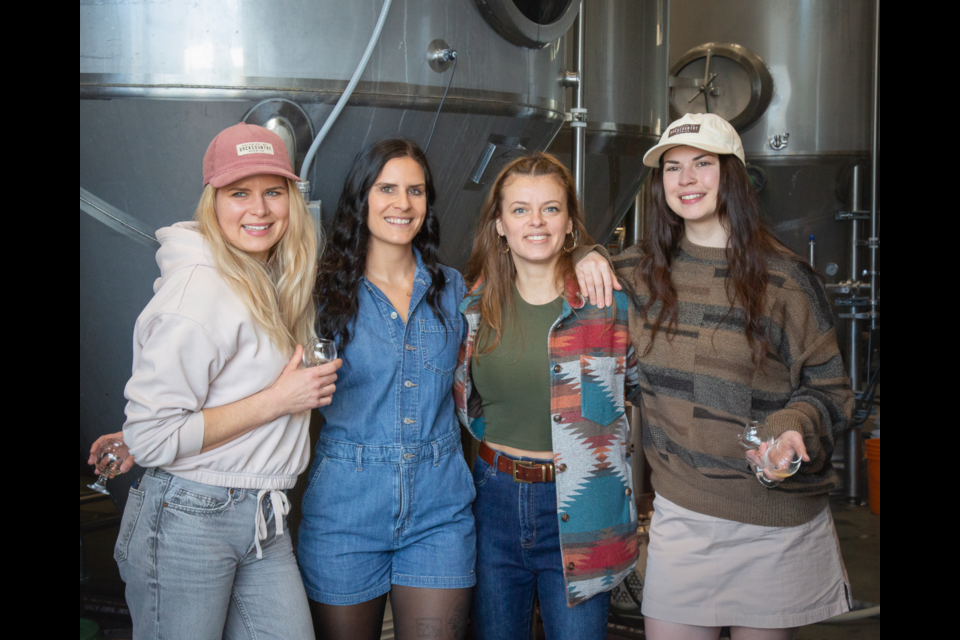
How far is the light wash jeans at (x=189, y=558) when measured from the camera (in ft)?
5.67

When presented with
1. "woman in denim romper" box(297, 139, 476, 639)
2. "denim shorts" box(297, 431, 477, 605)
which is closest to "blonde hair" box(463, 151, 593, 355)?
"woman in denim romper" box(297, 139, 476, 639)

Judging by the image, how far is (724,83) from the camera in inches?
224

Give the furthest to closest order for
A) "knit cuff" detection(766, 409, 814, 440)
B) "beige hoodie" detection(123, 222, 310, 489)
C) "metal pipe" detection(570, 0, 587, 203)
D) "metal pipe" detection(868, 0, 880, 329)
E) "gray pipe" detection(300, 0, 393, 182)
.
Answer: "metal pipe" detection(868, 0, 880, 329) → "metal pipe" detection(570, 0, 587, 203) → "gray pipe" detection(300, 0, 393, 182) → "knit cuff" detection(766, 409, 814, 440) → "beige hoodie" detection(123, 222, 310, 489)

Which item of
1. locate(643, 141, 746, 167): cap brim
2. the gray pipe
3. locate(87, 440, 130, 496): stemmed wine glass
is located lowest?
locate(87, 440, 130, 496): stemmed wine glass

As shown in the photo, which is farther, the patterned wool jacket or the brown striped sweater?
the patterned wool jacket

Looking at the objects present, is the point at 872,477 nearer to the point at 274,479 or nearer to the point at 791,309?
the point at 791,309

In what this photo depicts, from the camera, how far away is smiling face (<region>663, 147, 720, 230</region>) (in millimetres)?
2045

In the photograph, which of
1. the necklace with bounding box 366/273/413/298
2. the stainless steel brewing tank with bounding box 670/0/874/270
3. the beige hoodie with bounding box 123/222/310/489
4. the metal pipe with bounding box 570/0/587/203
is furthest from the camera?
the stainless steel brewing tank with bounding box 670/0/874/270

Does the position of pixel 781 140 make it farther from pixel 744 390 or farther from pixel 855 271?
pixel 744 390

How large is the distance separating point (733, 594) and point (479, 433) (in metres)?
0.80

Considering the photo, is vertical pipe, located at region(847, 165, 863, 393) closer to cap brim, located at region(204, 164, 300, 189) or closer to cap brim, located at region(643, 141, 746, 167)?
cap brim, located at region(643, 141, 746, 167)

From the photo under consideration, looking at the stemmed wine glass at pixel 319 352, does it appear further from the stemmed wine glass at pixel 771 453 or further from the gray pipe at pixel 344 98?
the stemmed wine glass at pixel 771 453

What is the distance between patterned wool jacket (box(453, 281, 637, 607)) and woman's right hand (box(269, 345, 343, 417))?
49 centimetres

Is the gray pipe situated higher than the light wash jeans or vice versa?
the gray pipe
